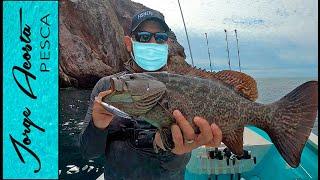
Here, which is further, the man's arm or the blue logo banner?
the blue logo banner

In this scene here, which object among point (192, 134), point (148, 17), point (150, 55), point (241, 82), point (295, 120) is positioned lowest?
point (192, 134)

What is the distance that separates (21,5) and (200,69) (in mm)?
2645

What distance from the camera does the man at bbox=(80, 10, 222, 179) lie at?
2.41 m

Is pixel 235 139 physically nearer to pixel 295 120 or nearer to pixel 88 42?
pixel 295 120

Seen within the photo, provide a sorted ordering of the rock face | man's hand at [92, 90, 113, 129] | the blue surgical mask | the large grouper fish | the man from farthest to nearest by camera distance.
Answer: the rock face → the blue surgical mask → the man → man's hand at [92, 90, 113, 129] → the large grouper fish

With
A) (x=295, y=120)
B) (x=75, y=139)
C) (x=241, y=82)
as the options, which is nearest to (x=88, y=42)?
(x=75, y=139)

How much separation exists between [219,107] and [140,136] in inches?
24.9

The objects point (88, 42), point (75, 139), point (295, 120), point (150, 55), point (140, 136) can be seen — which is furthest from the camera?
point (88, 42)

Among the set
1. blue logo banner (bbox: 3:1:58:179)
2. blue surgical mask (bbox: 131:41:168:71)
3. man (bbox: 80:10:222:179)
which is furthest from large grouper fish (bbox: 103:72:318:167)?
blue logo banner (bbox: 3:1:58:179)

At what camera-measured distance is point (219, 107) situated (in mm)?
2305

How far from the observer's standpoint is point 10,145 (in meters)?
3.80

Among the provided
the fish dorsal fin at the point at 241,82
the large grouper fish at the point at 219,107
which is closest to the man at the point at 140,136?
the large grouper fish at the point at 219,107

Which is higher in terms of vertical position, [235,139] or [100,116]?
[100,116]

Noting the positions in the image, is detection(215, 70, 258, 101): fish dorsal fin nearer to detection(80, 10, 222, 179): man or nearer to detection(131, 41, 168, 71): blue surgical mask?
detection(80, 10, 222, 179): man
